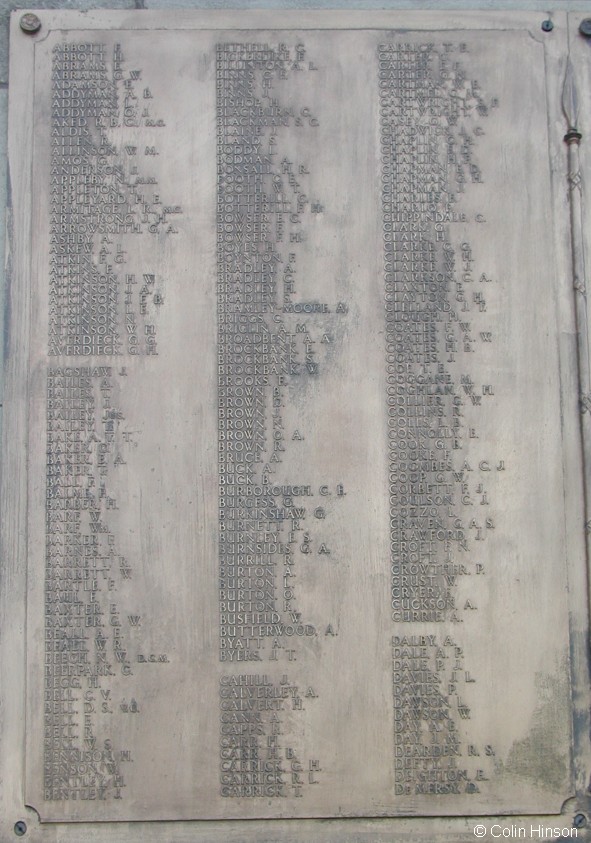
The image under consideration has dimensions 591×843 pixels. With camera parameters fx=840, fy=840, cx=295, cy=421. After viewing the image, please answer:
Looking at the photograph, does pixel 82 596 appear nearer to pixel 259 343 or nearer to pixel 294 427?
pixel 294 427

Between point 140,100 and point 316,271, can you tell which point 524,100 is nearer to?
point 316,271

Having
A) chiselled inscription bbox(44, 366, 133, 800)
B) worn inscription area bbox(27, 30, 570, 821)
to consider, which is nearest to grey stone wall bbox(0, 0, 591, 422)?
worn inscription area bbox(27, 30, 570, 821)

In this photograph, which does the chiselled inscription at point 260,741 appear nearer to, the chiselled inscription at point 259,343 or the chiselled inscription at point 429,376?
the chiselled inscription at point 259,343

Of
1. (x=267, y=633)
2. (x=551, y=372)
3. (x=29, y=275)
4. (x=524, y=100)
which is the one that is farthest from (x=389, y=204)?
(x=267, y=633)

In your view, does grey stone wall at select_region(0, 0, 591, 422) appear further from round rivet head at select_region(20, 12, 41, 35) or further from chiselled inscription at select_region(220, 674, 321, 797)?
chiselled inscription at select_region(220, 674, 321, 797)

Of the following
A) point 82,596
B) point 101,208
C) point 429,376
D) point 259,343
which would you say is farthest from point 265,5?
point 82,596

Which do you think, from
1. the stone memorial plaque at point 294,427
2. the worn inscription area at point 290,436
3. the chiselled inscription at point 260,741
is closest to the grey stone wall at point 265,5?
the stone memorial plaque at point 294,427
